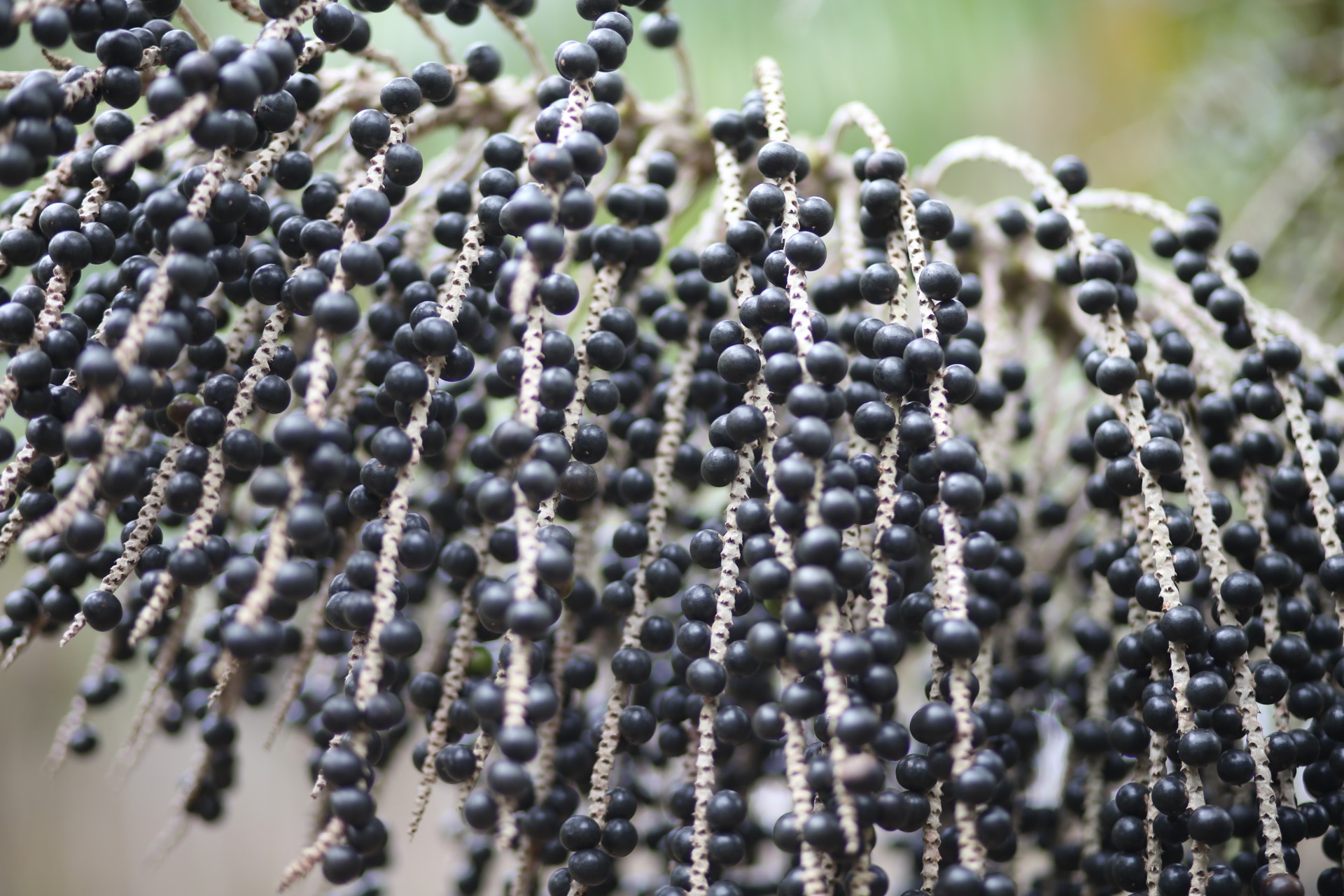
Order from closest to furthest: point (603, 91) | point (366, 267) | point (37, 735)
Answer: point (366, 267), point (603, 91), point (37, 735)

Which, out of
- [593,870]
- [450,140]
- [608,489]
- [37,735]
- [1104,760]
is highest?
[450,140]

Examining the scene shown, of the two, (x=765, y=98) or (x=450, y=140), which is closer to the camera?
(x=765, y=98)

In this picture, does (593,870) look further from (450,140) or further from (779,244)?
(450,140)

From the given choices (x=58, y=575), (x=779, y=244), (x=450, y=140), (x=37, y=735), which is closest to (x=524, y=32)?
(x=779, y=244)

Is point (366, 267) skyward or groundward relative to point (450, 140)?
groundward

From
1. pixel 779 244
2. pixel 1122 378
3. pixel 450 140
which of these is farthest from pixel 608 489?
pixel 450 140

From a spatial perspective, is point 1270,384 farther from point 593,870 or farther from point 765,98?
point 593,870

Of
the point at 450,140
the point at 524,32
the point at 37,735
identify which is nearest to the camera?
the point at 524,32
